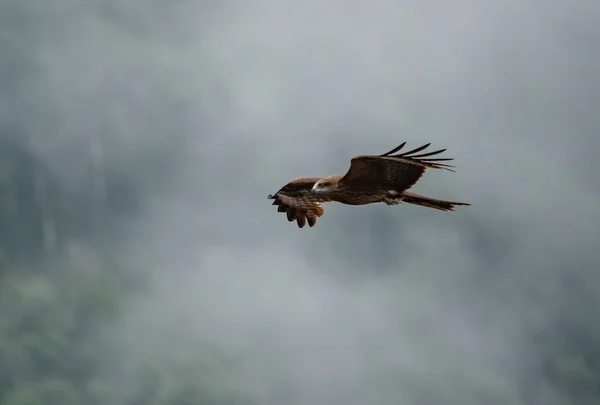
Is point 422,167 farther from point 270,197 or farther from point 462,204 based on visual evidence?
point 270,197

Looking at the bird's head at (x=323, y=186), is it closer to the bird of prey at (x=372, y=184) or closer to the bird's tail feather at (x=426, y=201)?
the bird of prey at (x=372, y=184)

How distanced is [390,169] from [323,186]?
3.00m

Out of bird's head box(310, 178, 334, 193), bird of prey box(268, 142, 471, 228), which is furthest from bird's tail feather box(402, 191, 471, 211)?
bird's head box(310, 178, 334, 193)

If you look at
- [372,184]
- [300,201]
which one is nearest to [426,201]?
[372,184]

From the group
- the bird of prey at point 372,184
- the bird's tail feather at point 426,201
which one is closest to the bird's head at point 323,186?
the bird of prey at point 372,184

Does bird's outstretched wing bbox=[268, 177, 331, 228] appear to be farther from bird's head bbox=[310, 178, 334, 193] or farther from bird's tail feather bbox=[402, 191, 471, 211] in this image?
bird's tail feather bbox=[402, 191, 471, 211]

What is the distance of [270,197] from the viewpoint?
1233 inches

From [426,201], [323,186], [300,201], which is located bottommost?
[426,201]

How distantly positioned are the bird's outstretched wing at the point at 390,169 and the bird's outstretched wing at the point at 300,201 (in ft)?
7.67

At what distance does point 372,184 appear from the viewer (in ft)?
91.3

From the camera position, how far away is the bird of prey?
2627 centimetres

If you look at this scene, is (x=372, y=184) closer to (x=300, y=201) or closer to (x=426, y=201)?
(x=426, y=201)

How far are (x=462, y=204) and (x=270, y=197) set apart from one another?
7.54m

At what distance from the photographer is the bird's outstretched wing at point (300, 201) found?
99.3 feet
